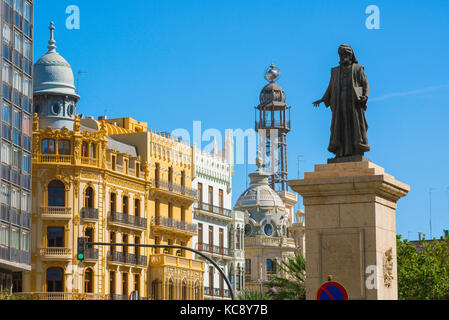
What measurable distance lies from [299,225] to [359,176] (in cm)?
12058

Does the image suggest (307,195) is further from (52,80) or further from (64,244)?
(52,80)

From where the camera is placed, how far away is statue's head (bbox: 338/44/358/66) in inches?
915

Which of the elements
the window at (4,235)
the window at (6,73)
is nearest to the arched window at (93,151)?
the window at (6,73)

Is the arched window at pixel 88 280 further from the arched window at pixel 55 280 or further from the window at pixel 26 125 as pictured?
the window at pixel 26 125

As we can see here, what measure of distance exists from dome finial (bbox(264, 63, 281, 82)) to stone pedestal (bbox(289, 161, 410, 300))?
A: 479 ft

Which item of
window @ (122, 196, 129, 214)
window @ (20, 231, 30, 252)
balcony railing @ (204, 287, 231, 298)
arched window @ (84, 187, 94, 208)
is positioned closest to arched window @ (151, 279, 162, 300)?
window @ (122, 196, 129, 214)

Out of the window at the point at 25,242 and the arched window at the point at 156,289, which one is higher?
the window at the point at 25,242

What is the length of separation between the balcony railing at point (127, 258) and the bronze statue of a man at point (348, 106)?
5961 centimetres

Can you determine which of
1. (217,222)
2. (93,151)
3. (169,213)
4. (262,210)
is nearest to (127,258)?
(169,213)

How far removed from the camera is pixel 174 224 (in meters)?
89.9

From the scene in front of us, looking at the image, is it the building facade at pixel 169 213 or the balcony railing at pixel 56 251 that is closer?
the balcony railing at pixel 56 251

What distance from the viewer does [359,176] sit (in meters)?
21.9

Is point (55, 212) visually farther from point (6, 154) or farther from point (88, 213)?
point (6, 154)

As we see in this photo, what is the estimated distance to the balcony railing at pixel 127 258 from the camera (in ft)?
268
